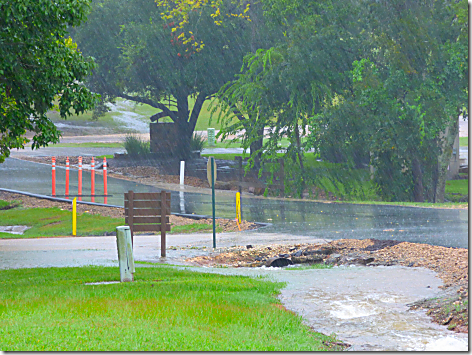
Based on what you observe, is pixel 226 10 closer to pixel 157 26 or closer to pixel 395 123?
pixel 157 26

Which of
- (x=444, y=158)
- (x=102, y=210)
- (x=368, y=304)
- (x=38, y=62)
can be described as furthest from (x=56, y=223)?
(x=444, y=158)

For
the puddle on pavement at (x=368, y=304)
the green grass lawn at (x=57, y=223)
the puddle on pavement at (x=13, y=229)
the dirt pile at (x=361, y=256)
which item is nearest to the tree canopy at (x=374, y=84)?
the green grass lawn at (x=57, y=223)

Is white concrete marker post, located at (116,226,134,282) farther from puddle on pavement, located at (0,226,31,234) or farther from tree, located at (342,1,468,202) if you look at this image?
tree, located at (342,1,468,202)

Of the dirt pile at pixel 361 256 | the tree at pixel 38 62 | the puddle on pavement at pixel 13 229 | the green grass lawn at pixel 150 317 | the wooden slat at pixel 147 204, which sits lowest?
the puddle on pavement at pixel 13 229

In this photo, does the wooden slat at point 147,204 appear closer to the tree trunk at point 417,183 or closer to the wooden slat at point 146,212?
the wooden slat at point 146,212

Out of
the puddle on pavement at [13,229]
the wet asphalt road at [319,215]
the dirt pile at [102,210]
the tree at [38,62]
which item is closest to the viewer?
the tree at [38,62]

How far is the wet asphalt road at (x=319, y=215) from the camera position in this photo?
15812 mm

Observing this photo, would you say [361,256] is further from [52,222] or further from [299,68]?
[299,68]

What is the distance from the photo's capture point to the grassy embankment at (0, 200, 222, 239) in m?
18.7

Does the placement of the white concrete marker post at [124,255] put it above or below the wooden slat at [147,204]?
below

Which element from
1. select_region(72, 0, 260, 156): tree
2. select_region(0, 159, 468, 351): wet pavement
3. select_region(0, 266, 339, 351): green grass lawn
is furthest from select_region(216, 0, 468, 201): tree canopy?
select_region(0, 266, 339, 351): green grass lawn

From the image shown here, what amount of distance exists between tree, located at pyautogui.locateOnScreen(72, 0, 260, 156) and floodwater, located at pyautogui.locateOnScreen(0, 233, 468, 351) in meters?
19.5

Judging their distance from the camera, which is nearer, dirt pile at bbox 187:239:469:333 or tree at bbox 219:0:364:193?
dirt pile at bbox 187:239:469:333

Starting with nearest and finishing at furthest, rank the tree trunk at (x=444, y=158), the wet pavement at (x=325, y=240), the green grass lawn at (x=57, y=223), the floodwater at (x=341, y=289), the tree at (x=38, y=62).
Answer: the floodwater at (x=341, y=289) → the wet pavement at (x=325, y=240) → the tree at (x=38, y=62) → the green grass lawn at (x=57, y=223) → the tree trunk at (x=444, y=158)
